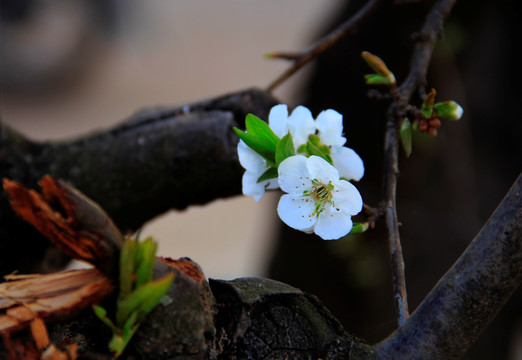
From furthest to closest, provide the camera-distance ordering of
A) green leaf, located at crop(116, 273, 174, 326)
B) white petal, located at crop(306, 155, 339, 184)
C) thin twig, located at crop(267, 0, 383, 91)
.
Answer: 1. thin twig, located at crop(267, 0, 383, 91)
2. white petal, located at crop(306, 155, 339, 184)
3. green leaf, located at crop(116, 273, 174, 326)

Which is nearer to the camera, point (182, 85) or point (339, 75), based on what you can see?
point (339, 75)

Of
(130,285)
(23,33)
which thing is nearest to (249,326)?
(130,285)

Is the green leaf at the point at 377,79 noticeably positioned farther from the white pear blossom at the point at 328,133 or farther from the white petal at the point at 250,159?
the white petal at the point at 250,159

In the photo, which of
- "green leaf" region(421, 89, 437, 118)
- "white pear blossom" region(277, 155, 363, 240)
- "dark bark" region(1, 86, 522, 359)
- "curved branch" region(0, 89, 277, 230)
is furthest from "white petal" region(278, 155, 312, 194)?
"curved branch" region(0, 89, 277, 230)

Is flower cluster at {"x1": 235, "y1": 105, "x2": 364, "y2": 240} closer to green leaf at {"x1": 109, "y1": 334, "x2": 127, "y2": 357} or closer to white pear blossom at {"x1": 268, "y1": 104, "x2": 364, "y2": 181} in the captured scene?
white pear blossom at {"x1": 268, "y1": 104, "x2": 364, "y2": 181}

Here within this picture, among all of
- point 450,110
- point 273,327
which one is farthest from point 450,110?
point 273,327

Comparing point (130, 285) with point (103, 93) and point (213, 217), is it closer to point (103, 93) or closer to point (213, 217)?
point (213, 217)
